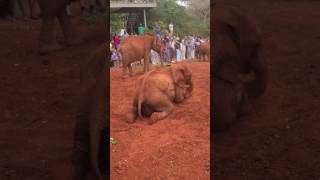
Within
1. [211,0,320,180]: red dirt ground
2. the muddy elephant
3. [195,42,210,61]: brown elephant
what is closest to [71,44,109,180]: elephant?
[195,42,210,61]: brown elephant

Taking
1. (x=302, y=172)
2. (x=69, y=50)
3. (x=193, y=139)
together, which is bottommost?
(x=302, y=172)

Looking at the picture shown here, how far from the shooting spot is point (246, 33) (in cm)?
250

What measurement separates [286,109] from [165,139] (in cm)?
67

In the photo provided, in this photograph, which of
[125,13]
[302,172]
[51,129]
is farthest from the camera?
[302,172]

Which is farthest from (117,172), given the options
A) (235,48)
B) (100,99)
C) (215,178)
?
(235,48)

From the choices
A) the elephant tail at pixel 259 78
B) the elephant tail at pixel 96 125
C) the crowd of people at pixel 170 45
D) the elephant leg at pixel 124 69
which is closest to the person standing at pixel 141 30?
the crowd of people at pixel 170 45

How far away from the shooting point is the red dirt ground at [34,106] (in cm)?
245

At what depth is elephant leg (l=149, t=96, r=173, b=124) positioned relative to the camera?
223 centimetres

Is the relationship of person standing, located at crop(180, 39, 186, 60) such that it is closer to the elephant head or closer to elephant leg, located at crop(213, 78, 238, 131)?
the elephant head

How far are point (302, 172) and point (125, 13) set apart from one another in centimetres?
106

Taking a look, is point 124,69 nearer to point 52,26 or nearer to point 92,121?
point 92,121

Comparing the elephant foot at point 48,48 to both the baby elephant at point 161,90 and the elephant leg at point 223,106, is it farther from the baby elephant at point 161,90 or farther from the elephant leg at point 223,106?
the elephant leg at point 223,106

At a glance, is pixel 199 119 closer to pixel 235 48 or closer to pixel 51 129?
pixel 235 48

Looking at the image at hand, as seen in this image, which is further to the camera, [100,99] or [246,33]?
[246,33]
